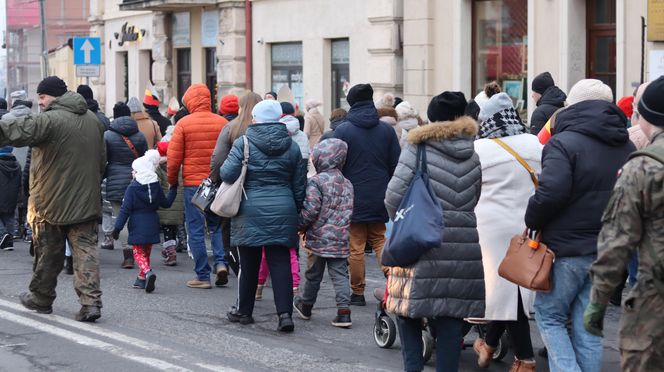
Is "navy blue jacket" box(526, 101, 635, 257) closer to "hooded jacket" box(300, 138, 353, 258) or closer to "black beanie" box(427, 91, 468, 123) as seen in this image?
"black beanie" box(427, 91, 468, 123)

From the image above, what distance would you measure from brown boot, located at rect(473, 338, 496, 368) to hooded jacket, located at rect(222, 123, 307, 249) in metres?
1.73

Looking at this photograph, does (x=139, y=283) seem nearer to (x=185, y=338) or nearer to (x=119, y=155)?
(x=119, y=155)

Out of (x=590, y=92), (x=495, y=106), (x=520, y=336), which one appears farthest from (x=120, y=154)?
(x=590, y=92)

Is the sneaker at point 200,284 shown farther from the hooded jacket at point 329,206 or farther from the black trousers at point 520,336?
the black trousers at point 520,336

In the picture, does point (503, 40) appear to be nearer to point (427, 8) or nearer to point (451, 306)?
point (427, 8)

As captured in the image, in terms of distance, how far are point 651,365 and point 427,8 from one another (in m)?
16.6

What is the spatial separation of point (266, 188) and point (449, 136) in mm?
2508

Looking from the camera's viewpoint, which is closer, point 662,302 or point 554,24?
point 662,302

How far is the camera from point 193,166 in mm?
11547

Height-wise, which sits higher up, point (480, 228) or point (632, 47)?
point (632, 47)

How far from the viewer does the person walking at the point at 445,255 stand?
696 cm

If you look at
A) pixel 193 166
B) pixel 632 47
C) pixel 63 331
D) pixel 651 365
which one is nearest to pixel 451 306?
pixel 651 365

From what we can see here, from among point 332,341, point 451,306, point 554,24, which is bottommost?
point 332,341

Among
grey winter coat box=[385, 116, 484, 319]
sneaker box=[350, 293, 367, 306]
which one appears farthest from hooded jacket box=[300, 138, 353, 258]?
grey winter coat box=[385, 116, 484, 319]
